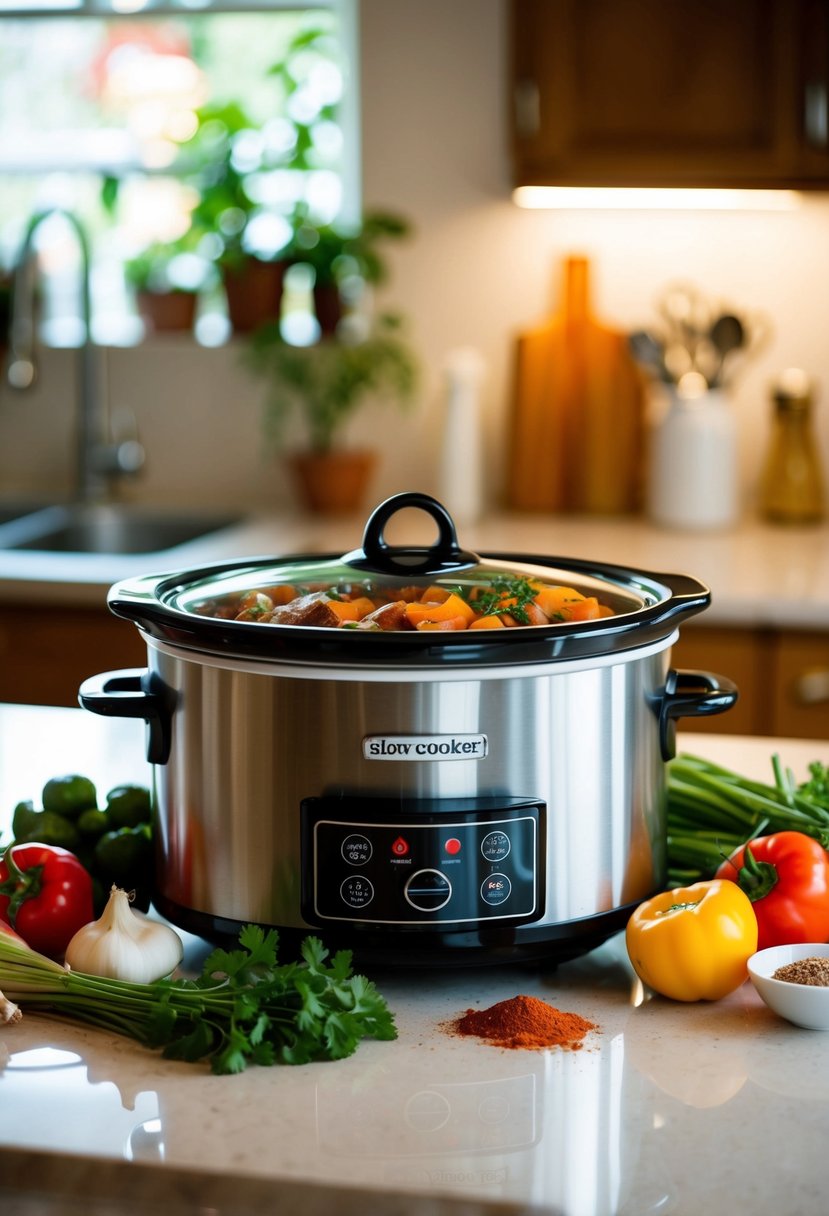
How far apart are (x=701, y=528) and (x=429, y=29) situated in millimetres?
1205

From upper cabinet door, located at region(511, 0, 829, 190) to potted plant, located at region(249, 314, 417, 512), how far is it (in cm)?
56

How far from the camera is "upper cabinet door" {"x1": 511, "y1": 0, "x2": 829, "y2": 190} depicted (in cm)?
278

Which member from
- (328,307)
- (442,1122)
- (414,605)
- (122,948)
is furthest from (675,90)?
(442,1122)

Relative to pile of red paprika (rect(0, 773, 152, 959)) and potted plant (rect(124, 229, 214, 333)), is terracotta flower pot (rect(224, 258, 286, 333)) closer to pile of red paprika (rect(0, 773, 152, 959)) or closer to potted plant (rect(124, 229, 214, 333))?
potted plant (rect(124, 229, 214, 333))

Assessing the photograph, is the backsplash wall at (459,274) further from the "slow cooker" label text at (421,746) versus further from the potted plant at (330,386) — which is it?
the "slow cooker" label text at (421,746)

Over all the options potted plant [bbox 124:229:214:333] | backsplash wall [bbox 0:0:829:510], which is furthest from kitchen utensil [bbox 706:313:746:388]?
potted plant [bbox 124:229:214:333]

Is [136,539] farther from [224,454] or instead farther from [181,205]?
[181,205]

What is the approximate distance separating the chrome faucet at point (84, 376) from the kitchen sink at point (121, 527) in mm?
71

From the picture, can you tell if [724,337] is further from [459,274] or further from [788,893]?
[788,893]

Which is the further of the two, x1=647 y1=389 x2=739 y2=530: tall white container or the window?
the window

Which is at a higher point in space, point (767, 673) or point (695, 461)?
point (695, 461)

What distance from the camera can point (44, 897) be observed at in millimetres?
1125

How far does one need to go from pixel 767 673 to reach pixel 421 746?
5.22ft

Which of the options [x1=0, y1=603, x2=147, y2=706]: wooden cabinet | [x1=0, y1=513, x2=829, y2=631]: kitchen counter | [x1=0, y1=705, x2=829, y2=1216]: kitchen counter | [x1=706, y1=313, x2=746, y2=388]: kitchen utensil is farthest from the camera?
[x1=706, y1=313, x2=746, y2=388]: kitchen utensil
